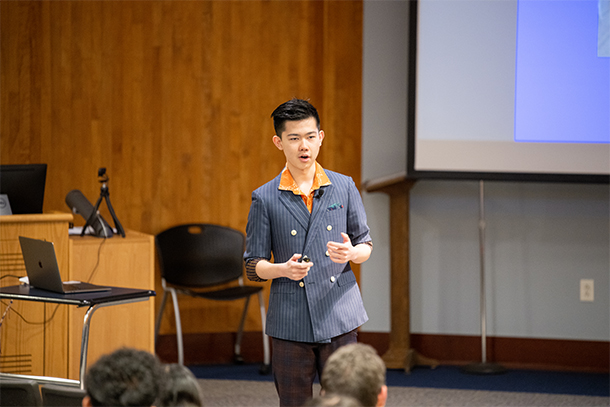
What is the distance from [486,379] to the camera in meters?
3.94

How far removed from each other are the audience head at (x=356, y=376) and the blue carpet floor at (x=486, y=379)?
8.68 ft

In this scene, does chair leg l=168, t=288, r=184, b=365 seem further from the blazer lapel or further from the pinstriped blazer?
the blazer lapel

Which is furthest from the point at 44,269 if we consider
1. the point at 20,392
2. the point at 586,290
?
the point at 586,290

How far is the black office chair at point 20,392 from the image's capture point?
1.95 meters

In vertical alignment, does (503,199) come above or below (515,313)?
above

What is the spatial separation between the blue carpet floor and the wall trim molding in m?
0.09

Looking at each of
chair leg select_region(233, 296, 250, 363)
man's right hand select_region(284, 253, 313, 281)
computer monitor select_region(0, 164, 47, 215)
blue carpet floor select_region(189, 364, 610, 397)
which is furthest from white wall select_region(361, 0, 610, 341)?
man's right hand select_region(284, 253, 313, 281)

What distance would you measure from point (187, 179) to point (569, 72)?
98.2 inches

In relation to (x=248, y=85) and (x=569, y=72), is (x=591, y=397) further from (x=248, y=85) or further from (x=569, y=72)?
(x=248, y=85)

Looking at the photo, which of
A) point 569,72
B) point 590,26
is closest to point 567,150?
point 569,72

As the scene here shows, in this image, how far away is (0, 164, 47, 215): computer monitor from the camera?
3.17 meters

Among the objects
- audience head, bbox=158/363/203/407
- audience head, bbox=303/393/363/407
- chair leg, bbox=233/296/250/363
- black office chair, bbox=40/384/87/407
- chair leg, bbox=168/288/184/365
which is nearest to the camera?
audience head, bbox=303/393/363/407

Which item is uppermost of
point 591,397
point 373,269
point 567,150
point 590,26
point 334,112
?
point 590,26

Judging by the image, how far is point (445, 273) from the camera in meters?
4.29
